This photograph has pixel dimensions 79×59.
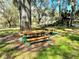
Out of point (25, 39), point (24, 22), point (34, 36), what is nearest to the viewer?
point (25, 39)

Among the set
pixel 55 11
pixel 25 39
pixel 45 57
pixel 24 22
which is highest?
pixel 55 11

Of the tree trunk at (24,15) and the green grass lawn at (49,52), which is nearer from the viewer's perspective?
the green grass lawn at (49,52)

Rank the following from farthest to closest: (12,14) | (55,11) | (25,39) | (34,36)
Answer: (12,14), (55,11), (34,36), (25,39)

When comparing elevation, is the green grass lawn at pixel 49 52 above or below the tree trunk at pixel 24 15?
below

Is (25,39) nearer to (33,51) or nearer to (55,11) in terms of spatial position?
(33,51)

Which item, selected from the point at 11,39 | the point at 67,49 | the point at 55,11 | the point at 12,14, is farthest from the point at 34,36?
the point at 12,14

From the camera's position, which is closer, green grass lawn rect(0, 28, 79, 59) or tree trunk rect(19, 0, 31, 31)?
green grass lawn rect(0, 28, 79, 59)

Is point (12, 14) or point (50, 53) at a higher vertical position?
point (12, 14)

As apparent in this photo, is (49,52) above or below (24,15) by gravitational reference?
below

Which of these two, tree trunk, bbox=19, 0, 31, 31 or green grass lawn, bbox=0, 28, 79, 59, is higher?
tree trunk, bbox=19, 0, 31, 31

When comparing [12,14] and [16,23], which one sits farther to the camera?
[16,23]

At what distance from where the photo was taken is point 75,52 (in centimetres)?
608

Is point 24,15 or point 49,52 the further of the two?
point 24,15

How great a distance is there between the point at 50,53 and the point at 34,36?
1.53m
